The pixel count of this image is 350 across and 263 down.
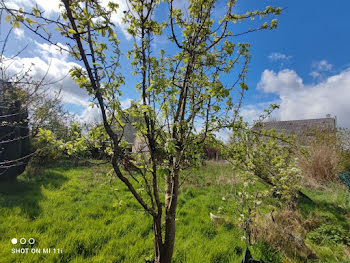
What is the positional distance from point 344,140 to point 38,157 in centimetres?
1639

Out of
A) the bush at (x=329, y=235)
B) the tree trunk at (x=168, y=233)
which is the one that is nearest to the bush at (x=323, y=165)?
the bush at (x=329, y=235)

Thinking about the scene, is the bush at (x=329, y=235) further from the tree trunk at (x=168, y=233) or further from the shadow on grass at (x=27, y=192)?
the shadow on grass at (x=27, y=192)

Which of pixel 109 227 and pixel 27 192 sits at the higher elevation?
pixel 27 192

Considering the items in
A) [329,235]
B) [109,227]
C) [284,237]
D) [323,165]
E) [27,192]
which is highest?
[323,165]

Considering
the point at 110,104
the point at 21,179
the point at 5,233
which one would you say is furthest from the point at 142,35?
the point at 21,179

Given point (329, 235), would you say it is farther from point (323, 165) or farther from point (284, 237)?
point (323, 165)

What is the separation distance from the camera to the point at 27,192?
5.54 m

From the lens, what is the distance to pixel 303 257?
10.4ft

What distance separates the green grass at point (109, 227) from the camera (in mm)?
2957

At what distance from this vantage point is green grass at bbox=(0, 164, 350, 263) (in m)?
2.96

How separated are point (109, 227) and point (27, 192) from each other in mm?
3818

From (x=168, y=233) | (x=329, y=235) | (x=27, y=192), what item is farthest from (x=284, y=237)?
(x=27, y=192)

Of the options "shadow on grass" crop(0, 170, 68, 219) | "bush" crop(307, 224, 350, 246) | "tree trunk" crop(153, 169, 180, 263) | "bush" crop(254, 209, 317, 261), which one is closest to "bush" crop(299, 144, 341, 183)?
"bush" crop(307, 224, 350, 246)

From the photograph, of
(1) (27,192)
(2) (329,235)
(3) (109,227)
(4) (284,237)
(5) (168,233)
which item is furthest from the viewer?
(1) (27,192)
